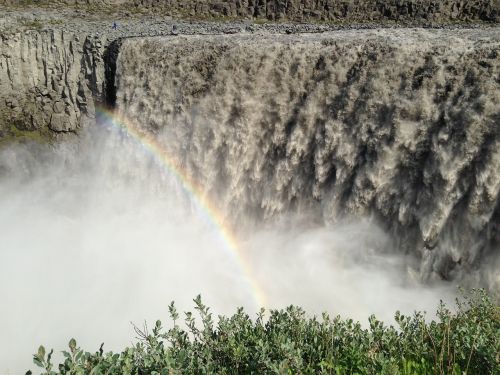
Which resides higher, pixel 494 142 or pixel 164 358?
pixel 494 142

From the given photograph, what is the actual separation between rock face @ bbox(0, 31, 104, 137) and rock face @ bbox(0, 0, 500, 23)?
667cm

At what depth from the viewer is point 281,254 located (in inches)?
571

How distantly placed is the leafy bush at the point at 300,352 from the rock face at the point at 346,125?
4.98m

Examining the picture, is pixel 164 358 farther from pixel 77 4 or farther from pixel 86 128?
pixel 77 4

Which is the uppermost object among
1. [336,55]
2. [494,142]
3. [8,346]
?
[336,55]

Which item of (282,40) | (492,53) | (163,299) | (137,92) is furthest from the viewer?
(137,92)

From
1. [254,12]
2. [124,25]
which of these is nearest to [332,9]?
[254,12]

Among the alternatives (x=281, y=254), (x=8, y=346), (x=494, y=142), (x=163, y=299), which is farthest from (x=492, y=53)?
(x=8, y=346)

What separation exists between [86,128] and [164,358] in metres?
17.5

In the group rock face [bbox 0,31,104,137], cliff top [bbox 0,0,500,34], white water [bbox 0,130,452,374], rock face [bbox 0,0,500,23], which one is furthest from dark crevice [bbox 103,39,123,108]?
rock face [bbox 0,0,500,23]

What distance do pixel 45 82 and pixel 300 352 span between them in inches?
802

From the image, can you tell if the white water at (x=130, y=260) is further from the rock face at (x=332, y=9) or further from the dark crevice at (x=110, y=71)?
the rock face at (x=332, y=9)

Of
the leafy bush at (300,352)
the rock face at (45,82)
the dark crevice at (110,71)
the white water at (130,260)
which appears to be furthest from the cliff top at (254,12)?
the leafy bush at (300,352)

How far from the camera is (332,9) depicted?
22.6 m
